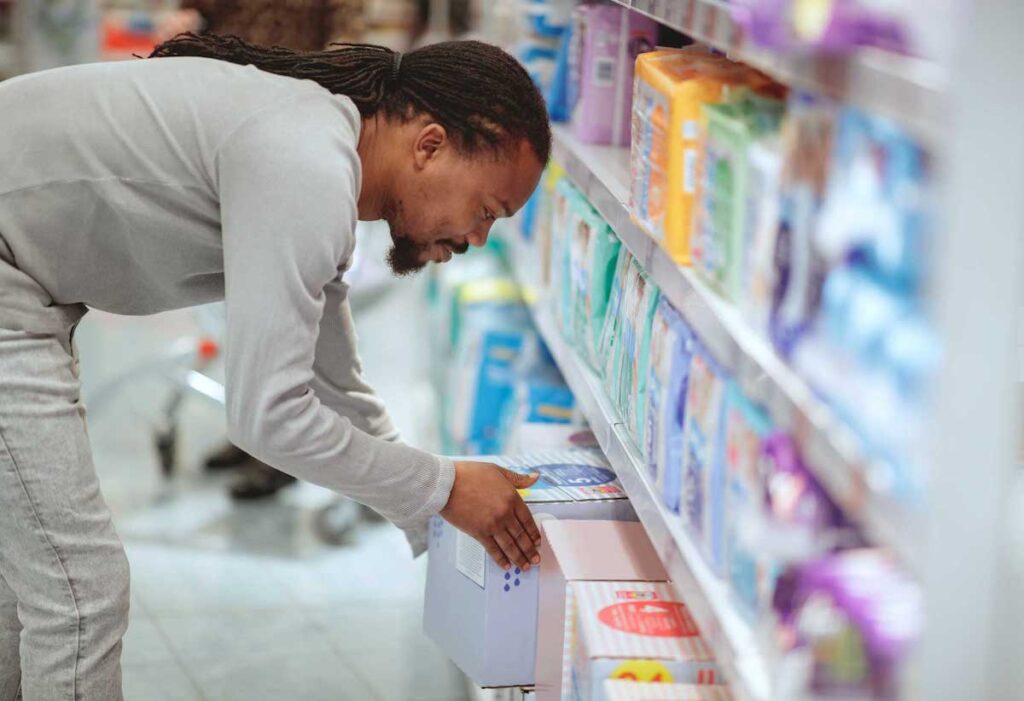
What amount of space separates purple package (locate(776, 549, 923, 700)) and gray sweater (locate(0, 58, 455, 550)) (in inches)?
32.3

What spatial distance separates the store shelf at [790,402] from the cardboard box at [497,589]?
48 centimetres

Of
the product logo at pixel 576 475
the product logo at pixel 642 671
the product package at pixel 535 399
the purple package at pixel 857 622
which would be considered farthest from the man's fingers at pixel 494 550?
the purple package at pixel 857 622

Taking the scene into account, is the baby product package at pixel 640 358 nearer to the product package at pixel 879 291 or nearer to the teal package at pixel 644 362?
the teal package at pixel 644 362

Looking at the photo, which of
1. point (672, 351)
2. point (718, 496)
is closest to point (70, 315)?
point (672, 351)

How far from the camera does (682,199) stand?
5.78ft

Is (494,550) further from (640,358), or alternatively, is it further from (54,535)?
(54,535)

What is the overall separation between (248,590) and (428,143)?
207cm

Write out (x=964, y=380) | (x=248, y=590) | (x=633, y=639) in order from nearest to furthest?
1. (x=964, y=380)
2. (x=633, y=639)
3. (x=248, y=590)

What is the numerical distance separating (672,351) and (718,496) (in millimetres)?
277

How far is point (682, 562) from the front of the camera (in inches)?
67.7

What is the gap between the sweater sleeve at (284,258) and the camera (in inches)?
70.5

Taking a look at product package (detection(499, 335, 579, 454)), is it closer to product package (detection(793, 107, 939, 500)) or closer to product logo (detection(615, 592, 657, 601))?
product logo (detection(615, 592, 657, 601))

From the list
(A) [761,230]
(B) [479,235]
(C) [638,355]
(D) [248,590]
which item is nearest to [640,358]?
(C) [638,355]

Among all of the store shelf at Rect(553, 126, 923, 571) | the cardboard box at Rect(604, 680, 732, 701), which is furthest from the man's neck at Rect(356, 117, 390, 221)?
the cardboard box at Rect(604, 680, 732, 701)
